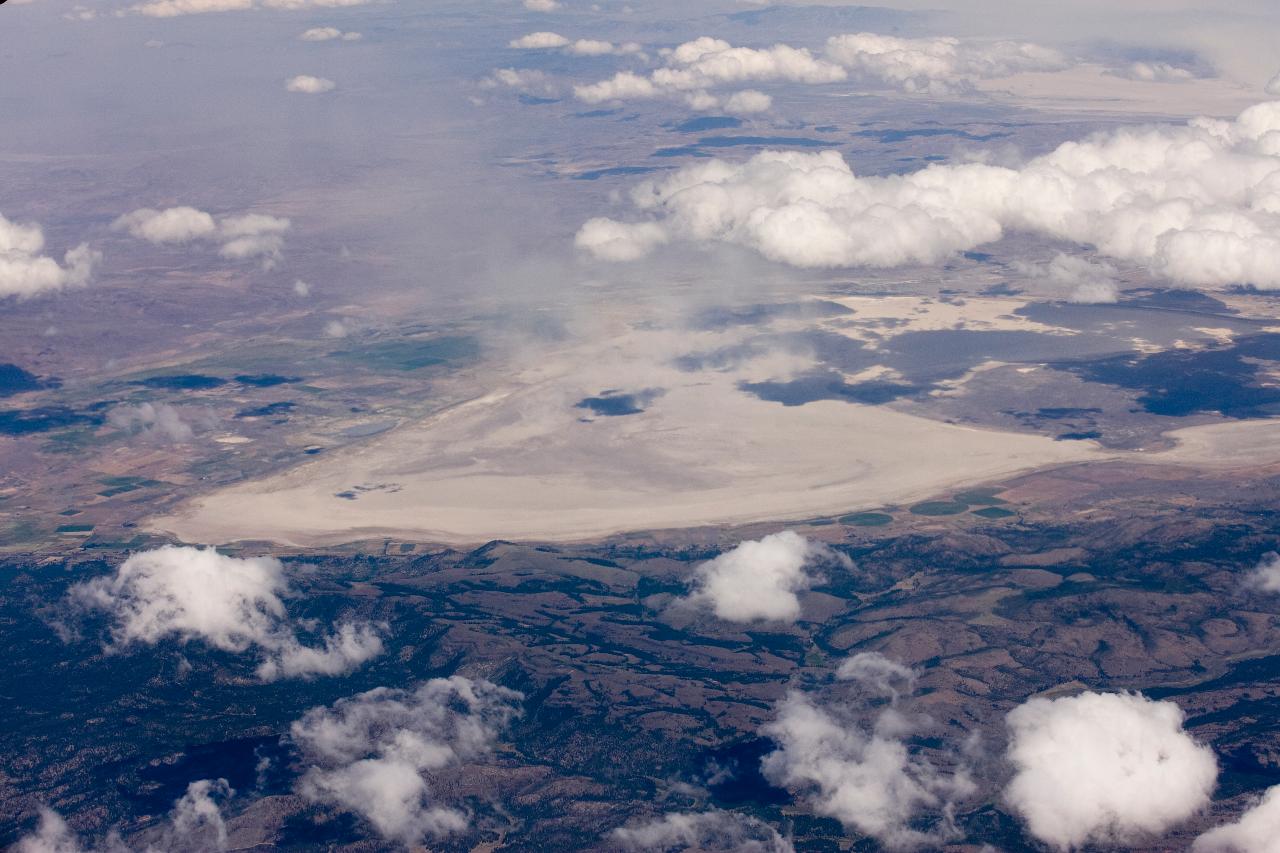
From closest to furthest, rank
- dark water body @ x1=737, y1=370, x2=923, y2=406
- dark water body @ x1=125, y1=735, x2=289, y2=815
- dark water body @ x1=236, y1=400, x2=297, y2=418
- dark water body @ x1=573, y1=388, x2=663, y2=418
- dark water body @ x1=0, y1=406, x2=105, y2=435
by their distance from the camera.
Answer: dark water body @ x1=125, y1=735, x2=289, y2=815 → dark water body @ x1=573, y1=388, x2=663, y2=418 → dark water body @ x1=737, y1=370, x2=923, y2=406 → dark water body @ x1=0, y1=406, x2=105, y2=435 → dark water body @ x1=236, y1=400, x2=297, y2=418

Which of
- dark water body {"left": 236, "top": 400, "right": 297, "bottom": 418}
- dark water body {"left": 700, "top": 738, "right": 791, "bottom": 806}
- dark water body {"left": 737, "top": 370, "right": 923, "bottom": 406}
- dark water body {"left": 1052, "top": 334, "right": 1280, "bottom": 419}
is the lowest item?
dark water body {"left": 700, "top": 738, "right": 791, "bottom": 806}

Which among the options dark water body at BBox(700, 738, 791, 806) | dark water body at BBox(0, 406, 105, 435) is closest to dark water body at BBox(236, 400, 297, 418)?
dark water body at BBox(0, 406, 105, 435)

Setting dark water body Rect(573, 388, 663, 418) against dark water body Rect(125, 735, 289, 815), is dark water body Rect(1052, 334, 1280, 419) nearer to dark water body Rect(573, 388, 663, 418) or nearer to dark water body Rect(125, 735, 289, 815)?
dark water body Rect(573, 388, 663, 418)

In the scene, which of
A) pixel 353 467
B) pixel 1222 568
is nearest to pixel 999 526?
pixel 1222 568

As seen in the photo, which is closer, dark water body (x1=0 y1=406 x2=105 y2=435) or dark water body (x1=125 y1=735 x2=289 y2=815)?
dark water body (x1=125 y1=735 x2=289 y2=815)

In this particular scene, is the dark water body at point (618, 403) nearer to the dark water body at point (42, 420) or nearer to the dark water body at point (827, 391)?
the dark water body at point (827, 391)

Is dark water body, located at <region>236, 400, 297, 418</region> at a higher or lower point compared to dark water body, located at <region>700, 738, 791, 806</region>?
higher

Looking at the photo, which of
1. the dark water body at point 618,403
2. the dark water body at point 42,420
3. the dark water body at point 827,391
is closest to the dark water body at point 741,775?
the dark water body at point 618,403

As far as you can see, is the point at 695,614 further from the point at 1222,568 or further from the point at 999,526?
the point at 1222,568
